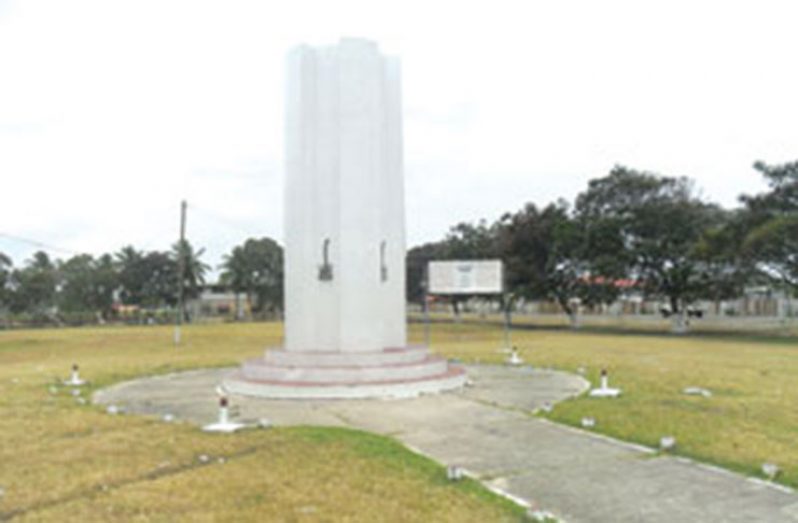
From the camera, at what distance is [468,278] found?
74.3ft

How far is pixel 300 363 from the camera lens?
13.6m

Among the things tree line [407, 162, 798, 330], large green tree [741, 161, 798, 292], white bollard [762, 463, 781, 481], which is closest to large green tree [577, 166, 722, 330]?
tree line [407, 162, 798, 330]

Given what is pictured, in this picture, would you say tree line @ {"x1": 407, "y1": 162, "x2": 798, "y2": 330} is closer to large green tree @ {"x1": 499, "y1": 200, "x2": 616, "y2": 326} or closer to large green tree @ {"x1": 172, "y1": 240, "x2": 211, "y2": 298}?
large green tree @ {"x1": 499, "y1": 200, "x2": 616, "y2": 326}

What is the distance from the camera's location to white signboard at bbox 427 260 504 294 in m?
22.4

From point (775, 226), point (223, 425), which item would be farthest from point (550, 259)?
point (223, 425)

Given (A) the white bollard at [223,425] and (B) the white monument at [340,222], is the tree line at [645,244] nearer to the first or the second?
(B) the white monument at [340,222]

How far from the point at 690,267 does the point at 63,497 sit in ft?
126

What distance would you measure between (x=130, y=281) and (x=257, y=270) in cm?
1460

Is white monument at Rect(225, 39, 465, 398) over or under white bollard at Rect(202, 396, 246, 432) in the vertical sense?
over

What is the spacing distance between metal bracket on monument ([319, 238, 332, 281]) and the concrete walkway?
3.14 meters

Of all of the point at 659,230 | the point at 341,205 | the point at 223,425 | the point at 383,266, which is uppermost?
the point at 659,230

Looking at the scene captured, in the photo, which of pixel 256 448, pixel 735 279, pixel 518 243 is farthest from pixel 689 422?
pixel 518 243

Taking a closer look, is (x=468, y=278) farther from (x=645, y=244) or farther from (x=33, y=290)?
(x=33, y=290)

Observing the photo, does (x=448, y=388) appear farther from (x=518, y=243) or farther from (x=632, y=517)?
(x=518, y=243)
